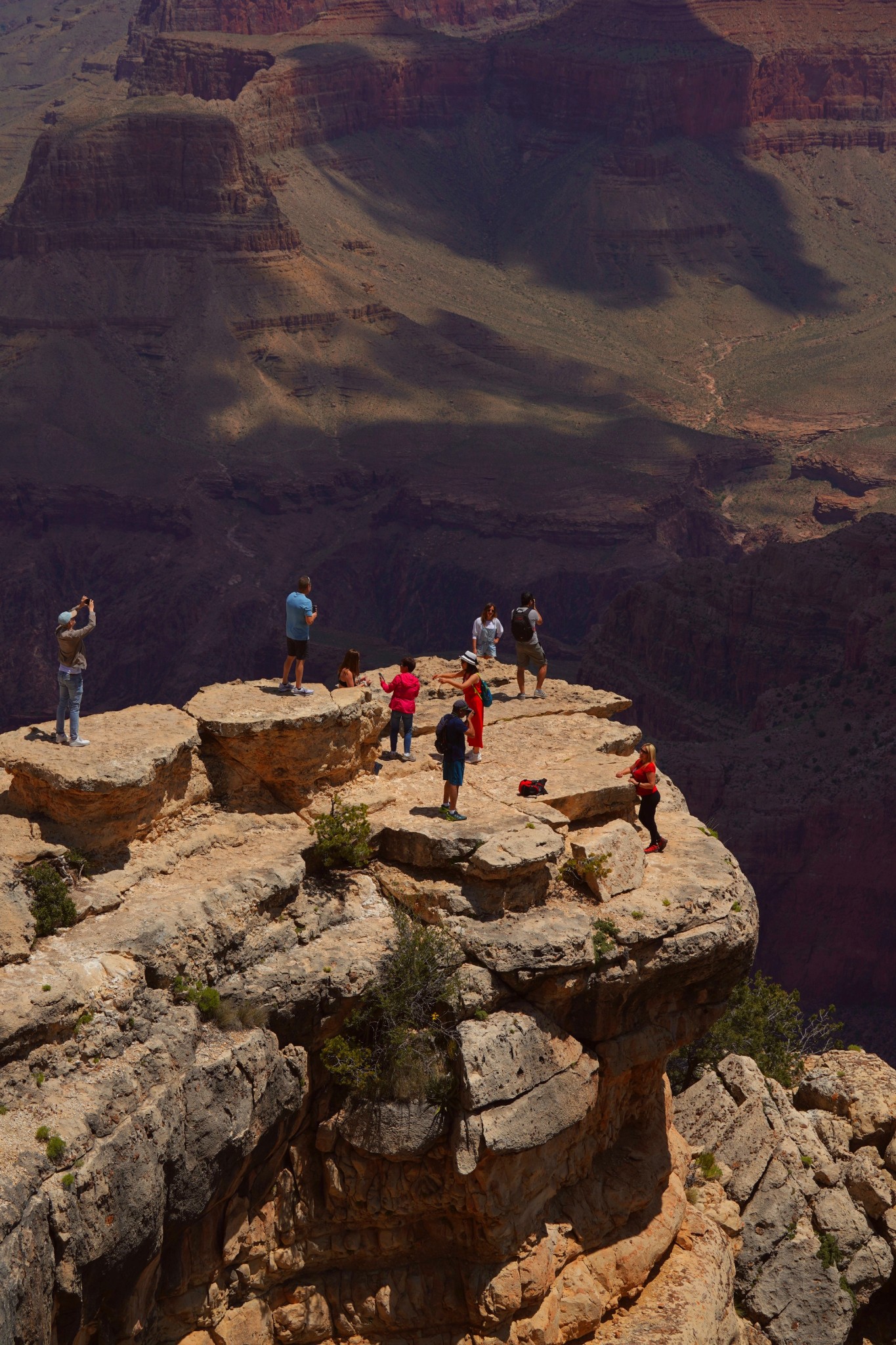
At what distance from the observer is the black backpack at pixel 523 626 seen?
46.9 meters

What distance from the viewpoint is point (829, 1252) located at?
144ft

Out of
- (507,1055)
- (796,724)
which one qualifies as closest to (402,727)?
(507,1055)

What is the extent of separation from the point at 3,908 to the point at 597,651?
8849 cm

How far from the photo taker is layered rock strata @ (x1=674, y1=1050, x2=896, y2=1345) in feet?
140

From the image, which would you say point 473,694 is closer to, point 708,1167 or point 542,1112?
point 542,1112

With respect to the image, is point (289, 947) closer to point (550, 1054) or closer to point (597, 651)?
point (550, 1054)

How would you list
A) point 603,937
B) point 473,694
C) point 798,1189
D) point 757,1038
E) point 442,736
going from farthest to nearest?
1. point 757,1038
2. point 798,1189
3. point 473,694
4. point 442,736
5. point 603,937

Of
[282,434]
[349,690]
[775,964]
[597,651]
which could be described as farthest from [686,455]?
[349,690]

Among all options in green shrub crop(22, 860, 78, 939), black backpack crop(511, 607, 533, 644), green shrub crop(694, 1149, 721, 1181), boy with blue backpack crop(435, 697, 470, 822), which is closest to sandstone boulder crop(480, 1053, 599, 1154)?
boy with blue backpack crop(435, 697, 470, 822)

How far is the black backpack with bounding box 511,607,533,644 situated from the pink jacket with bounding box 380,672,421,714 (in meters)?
6.00

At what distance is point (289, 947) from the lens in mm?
35156

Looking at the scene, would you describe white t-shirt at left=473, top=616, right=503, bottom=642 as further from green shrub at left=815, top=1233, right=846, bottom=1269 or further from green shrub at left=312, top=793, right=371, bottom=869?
green shrub at left=815, top=1233, right=846, bottom=1269

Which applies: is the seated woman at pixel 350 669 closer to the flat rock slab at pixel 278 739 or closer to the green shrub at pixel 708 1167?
the flat rock slab at pixel 278 739

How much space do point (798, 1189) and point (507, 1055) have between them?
516 inches
